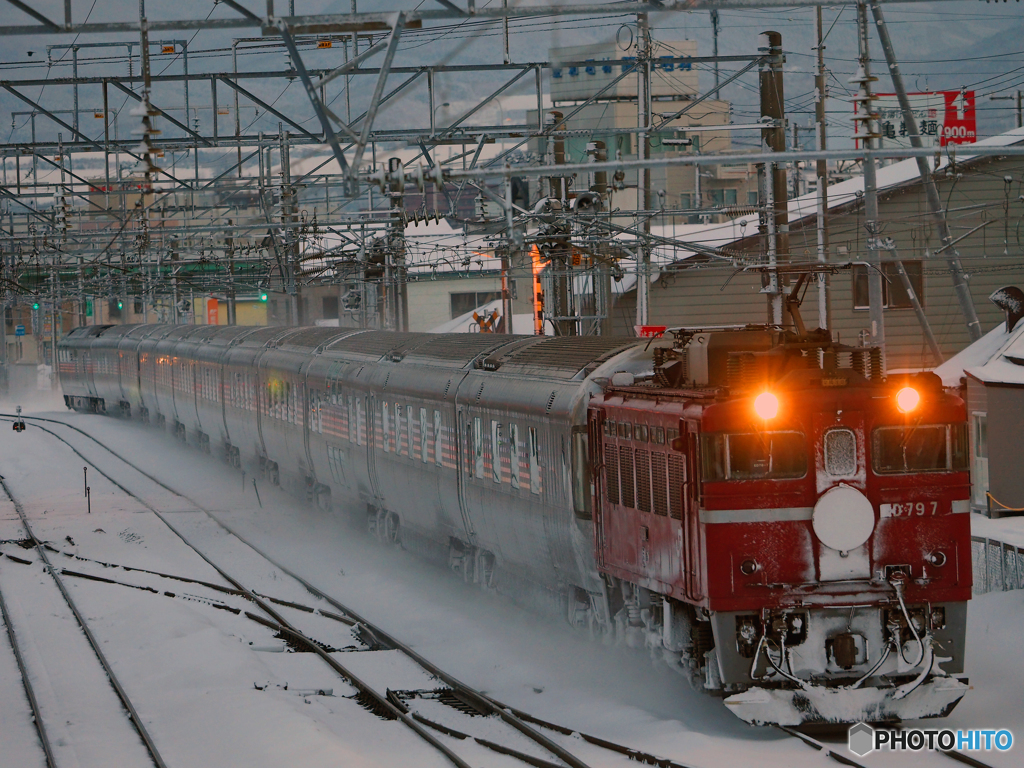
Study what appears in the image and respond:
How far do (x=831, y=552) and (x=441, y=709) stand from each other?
4.08 m

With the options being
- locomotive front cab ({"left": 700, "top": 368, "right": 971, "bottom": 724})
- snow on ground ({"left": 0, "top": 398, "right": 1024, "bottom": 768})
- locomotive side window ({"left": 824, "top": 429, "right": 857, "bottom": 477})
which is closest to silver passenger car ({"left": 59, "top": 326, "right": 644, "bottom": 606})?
snow on ground ({"left": 0, "top": 398, "right": 1024, "bottom": 768})

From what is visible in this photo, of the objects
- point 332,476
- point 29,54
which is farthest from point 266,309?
point 332,476

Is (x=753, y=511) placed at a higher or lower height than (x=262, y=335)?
lower

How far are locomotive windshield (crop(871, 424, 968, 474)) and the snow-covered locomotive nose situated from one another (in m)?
0.34

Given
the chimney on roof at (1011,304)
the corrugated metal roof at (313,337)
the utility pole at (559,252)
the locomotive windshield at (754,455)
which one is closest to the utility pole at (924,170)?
the chimney on roof at (1011,304)

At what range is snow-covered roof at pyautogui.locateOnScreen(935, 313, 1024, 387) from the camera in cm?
2292

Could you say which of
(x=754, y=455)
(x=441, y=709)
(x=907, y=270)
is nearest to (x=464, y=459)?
(x=441, y=709)

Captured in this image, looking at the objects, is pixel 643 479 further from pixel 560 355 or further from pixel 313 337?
pixel 313 337

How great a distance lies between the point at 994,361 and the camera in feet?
77.9

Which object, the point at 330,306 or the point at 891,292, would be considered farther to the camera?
the point at 330,306

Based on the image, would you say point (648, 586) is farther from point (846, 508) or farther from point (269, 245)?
point (269, 245)

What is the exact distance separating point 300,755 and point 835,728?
4404 millimetres

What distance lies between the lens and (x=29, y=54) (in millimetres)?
30500

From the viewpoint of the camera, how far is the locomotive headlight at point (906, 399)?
1160cm
